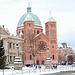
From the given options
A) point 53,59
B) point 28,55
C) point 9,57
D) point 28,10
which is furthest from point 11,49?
point 28,10

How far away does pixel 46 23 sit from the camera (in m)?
84.9

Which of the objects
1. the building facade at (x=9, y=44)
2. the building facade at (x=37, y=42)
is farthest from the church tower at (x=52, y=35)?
the building facade at (x=9, y=44)

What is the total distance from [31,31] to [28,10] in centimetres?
1873

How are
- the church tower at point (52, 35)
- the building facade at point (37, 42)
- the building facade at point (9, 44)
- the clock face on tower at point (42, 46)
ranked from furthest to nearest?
the church tower at point (52, 35), the clock face on tower at point (42, 46), the building facade at point (37, 42), the building facade at point (9, 44)

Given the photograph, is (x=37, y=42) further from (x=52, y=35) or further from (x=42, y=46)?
(x=52, y=35)

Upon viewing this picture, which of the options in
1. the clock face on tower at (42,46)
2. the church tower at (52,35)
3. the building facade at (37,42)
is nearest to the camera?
the building facade at (37,42)

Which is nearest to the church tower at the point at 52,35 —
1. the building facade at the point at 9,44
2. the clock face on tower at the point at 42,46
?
the clock face on tower at the point at 42,46

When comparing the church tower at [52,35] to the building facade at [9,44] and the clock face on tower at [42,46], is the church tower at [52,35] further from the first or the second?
the building facade at [9,44]

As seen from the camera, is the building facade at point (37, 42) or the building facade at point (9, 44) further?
the building facade at point (37, 42)

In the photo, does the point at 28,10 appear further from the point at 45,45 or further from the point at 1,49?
the point at 1,49

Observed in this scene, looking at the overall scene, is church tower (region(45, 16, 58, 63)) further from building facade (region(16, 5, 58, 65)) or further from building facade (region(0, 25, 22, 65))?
building facade (region(0, 25, 22, 65))

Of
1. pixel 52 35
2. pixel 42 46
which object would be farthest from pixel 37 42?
pixel 52 35

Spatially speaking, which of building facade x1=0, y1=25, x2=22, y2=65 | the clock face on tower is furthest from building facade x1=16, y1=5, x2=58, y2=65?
building facade x1=0, y1=25, x2=22, y2=65

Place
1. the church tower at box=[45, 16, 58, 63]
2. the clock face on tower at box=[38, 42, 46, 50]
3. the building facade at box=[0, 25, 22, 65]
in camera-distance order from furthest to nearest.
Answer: the church tower at box=[45, 16, 58, 63], the clock face on tower at box=[38, 42, 46, 50], the building facade at box=[0, 25, 22, 65]
